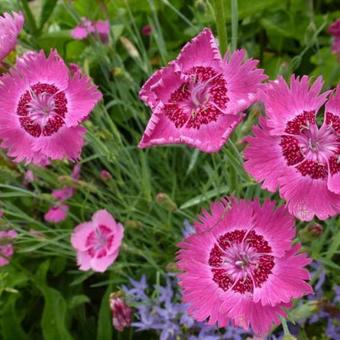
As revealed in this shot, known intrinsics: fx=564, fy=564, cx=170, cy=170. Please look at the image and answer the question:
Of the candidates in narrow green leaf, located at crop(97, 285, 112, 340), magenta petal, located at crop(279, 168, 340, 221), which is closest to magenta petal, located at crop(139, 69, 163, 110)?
magenta petal, located at crop(279, 168, 340, 221)

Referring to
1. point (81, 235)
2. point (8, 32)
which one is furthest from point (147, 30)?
point (8, 32)

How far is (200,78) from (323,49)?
3.22 feet

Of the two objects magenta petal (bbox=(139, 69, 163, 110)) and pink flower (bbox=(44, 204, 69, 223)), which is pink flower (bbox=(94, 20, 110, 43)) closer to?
pink flower (bbox=(44, 204, 69, 223))

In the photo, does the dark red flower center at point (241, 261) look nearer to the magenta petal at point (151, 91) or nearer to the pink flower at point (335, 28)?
the magenta petal at point (151, 91)

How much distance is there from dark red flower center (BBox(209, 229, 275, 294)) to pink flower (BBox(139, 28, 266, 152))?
19 centimetres

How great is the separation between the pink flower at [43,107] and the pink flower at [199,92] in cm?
13

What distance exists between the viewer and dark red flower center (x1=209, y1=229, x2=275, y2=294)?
833mm

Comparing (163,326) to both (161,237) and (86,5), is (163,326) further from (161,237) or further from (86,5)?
(86,5)

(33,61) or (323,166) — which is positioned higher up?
(33,61)

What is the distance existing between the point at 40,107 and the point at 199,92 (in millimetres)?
277

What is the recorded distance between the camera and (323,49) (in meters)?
1.65

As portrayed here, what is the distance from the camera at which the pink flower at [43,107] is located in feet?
2.83

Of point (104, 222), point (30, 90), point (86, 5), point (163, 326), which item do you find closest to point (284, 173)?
point (30, 90)

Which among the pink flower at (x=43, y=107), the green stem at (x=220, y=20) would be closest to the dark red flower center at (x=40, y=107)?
the pink flower at (x=43, y=107)
